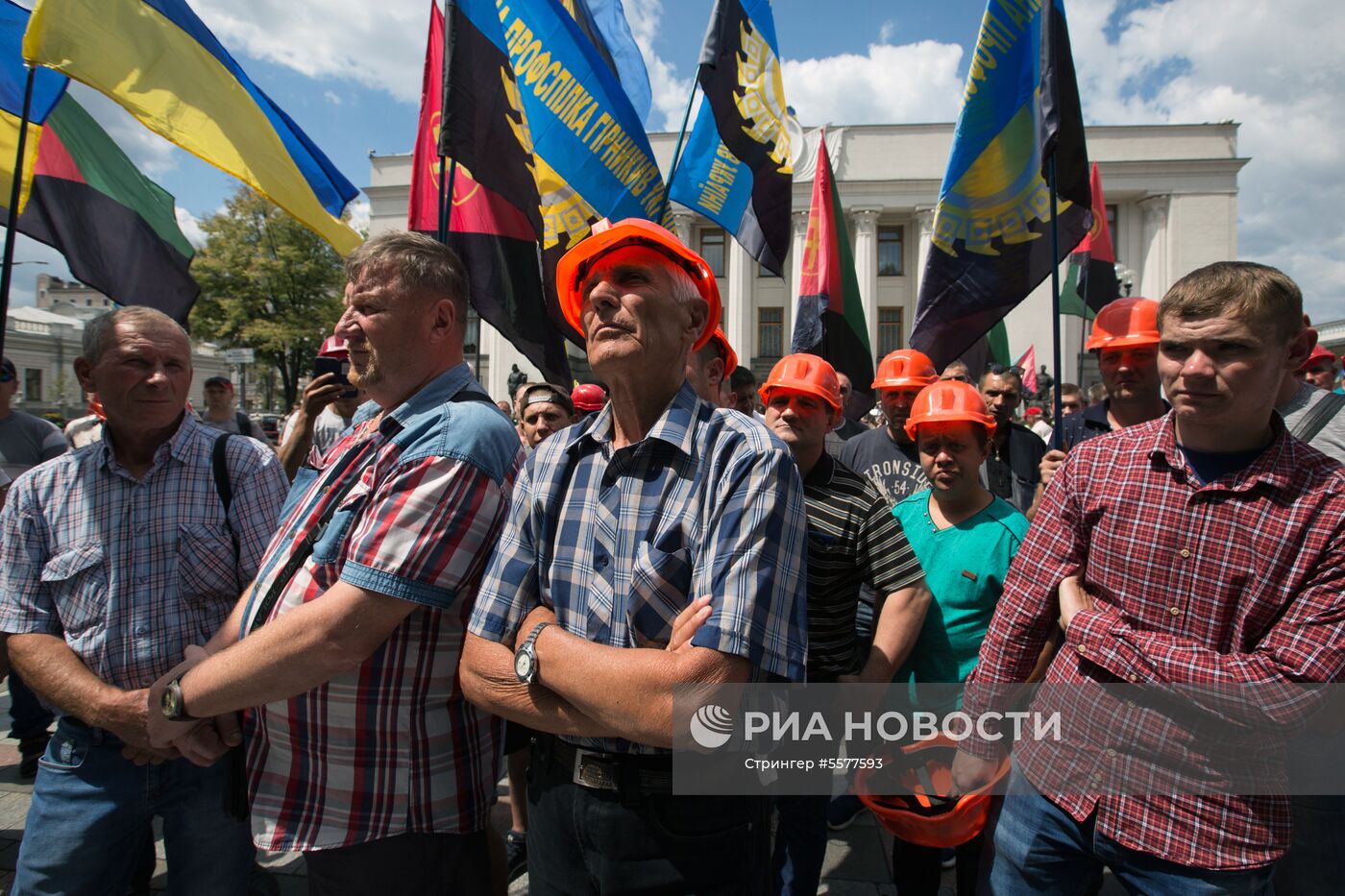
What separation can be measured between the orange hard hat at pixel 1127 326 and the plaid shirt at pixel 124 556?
11.5 ft

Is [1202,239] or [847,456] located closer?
[847,456]

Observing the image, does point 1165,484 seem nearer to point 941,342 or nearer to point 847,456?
point 941,342

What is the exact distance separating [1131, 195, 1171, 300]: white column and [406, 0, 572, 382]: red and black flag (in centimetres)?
4031

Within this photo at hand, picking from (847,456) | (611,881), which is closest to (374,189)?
(847,456)

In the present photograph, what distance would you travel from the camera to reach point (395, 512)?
162cm

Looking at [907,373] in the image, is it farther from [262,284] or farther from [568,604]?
[262,284]

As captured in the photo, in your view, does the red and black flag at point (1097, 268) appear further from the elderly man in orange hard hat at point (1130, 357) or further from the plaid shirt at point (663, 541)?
the plaid shirt at point (663, 541)

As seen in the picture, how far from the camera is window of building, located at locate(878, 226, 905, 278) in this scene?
39594 millimetres

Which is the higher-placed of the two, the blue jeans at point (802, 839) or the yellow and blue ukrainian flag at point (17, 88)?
the yellow and blue ukrainian flag at point (17, 88)

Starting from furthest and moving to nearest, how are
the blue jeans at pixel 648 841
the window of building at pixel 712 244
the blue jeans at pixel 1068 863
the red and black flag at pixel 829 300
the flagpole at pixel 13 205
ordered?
the window of building at pixel 712 244
the red and black flag at pixel 829 300
the flagpole at pixel 13 205
the blue jeans at pixel 1068 863
the blue jeans at pixel 648 841

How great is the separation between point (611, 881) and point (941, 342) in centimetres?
329

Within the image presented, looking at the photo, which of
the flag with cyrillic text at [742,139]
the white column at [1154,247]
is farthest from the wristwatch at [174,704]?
the white column at [1154,247]

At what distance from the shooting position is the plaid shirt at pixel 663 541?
55.6 inches

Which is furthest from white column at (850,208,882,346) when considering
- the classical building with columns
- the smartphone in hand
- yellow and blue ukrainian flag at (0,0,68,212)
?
yellow and blue ukrainian flag at (0,0,68,212)
